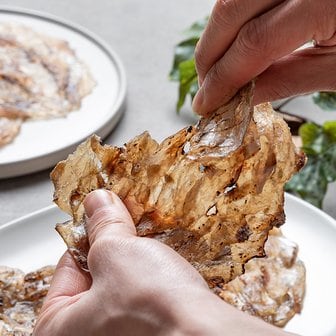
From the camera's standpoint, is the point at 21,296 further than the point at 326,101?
No

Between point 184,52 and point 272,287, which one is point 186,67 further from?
point 272,287

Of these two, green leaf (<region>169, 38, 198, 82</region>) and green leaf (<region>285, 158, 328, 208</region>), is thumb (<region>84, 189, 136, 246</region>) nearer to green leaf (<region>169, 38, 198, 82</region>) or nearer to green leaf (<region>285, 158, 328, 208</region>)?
green leaf (<region>285, 158, 328, 208</region>)

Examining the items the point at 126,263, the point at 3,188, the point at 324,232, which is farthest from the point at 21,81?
the point at 126,263

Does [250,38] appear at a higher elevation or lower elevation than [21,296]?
higher

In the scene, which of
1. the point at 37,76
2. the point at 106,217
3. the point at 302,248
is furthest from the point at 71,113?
the point at 106,217

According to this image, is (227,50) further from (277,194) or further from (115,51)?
(115,51)

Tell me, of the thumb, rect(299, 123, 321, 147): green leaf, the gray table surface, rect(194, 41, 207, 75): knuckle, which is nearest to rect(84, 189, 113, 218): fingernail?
the thumb

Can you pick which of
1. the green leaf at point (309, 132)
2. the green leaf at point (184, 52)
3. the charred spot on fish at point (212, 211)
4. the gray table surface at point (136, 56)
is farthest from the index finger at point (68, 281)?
the green leaf at point (184, 52)
